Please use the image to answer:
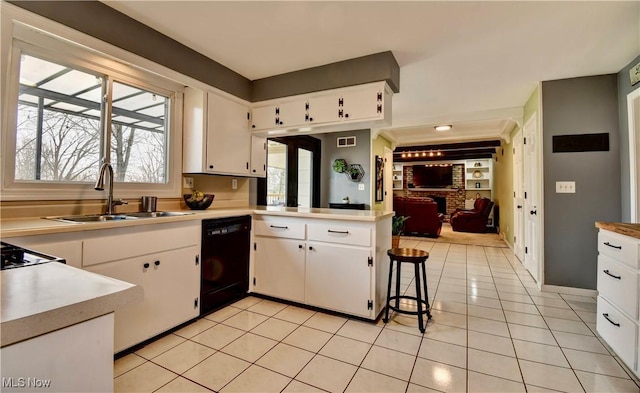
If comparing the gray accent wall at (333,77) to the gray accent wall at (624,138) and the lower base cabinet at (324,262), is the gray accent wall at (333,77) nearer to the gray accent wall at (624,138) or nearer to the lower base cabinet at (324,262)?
the lower base cabinet at (324,262)

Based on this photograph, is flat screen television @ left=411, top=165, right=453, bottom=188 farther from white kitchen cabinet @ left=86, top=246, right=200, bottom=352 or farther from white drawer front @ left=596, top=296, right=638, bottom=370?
white kitchen cabinet @ left=86, top=246, right=200, bottom=352

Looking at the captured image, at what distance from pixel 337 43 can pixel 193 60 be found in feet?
4.41

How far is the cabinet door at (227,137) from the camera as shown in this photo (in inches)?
114

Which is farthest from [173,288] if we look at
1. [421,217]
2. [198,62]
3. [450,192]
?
[450,192]

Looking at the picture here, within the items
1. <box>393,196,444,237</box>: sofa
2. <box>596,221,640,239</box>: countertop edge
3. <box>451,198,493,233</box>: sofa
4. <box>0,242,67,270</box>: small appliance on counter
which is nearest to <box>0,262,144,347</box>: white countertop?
<box>0,242,67,270</box>: small appliance on counter

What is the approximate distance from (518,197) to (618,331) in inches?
134

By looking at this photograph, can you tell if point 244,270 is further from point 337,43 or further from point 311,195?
point 311,195

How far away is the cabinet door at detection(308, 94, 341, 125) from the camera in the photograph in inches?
115

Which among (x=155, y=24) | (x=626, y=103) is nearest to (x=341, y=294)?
(x=155, y=24)

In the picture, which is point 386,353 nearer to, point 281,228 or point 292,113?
point 281,228

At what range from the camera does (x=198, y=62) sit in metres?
2.79

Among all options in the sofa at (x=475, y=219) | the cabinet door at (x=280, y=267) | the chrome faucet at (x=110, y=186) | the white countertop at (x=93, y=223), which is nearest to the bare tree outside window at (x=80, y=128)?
the chrome faucet at (x=110, y=186)

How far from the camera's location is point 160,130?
2.76 m

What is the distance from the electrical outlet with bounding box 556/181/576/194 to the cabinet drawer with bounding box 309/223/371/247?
241 centimetres
